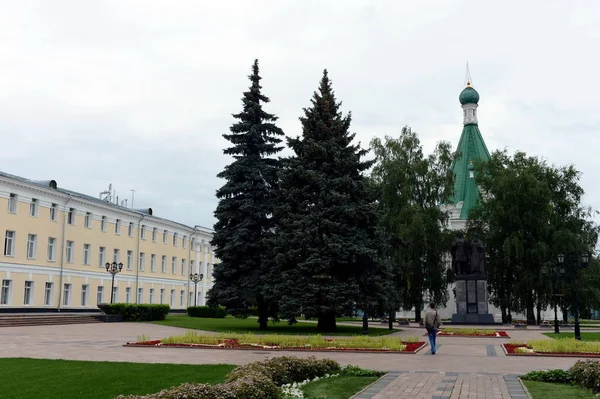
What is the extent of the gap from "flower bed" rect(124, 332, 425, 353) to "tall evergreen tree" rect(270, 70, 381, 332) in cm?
803

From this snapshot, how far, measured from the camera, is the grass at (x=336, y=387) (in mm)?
9250

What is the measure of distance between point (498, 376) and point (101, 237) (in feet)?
142

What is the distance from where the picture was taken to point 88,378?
1104cm

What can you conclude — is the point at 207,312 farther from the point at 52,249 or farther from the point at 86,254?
the point at 52,249

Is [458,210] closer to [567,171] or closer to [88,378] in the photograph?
[567,171]

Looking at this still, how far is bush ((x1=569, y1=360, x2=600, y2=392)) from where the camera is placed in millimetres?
9844

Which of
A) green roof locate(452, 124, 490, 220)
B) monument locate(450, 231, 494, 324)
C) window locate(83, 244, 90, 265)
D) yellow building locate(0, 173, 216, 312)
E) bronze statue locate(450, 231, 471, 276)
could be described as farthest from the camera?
green roof locate(452, 124, 490, 220)

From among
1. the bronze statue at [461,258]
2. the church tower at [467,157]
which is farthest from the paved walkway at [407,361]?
A: the church tower at [467,157]

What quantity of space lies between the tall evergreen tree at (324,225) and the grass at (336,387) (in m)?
15.6

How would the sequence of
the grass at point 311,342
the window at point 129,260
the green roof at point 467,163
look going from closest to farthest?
the grass at point 311,342 → the window at point 129,260 → the green roof at point 467,163

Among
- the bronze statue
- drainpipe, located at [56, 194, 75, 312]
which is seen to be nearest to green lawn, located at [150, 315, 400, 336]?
the bronze statue

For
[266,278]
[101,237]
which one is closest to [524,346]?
[266,278]

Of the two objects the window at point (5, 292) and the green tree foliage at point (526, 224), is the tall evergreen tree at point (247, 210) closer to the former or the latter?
the window at point (5, 292)

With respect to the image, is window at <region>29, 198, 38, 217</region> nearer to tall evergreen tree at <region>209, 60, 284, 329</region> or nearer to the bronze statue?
tall evergreen tree at <region>209, 60, 284, 329</region>
